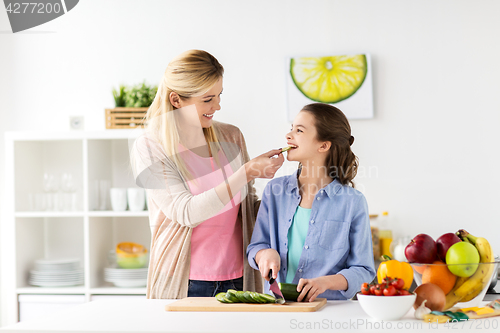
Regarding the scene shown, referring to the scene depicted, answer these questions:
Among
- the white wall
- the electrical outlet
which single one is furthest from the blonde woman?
the electrical outlet

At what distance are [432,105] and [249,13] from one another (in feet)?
3.95

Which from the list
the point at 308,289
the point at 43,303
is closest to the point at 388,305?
the point at 308,289

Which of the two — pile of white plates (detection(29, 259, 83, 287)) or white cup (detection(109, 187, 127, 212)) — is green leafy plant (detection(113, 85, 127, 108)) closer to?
white cup (detection(109, 187, 127, 212))

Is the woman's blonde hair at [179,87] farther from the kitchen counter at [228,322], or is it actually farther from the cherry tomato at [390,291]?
the cherry tomato at [390,291]

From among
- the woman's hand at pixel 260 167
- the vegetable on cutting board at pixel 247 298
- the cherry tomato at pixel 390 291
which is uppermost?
the woman's hand at pixel 260 167

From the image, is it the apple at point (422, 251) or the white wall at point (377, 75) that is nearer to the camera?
the apple at point (422, 251)

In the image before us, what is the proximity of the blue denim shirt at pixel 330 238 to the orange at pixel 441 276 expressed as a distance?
32 centimetres

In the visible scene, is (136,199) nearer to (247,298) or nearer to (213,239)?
(213,239)

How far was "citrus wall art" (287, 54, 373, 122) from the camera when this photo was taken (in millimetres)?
2793

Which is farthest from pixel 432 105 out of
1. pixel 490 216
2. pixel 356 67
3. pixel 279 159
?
pixel 279 159

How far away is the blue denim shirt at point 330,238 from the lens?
140 centimetres

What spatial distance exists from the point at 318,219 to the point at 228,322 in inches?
20.7

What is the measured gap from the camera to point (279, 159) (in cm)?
156

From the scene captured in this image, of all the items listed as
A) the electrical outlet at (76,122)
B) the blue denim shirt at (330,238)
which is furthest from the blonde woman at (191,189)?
the electrical outlet at (76,122)
